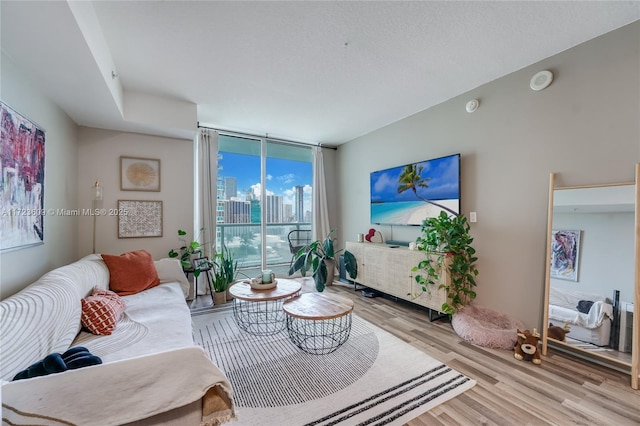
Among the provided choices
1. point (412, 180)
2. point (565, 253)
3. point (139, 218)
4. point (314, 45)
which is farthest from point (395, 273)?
point (139, 218)

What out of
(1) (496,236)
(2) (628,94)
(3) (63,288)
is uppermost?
(2) (628,94)

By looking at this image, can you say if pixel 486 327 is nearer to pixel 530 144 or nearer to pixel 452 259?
pixel 452 259

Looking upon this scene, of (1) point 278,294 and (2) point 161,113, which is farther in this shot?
(2) point 161,113

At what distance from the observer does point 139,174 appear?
3.44 metres

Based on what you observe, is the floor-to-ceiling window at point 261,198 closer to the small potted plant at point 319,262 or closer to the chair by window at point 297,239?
the chair by window at point 297,239

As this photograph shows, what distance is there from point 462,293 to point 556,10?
252 centimetres

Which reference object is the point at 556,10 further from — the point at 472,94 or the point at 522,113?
the point at 472,94

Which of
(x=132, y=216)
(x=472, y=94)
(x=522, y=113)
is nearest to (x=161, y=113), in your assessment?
(x=132, y=216)

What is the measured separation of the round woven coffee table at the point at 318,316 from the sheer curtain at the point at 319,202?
→ 7.79 ft

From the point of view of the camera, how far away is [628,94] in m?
1.93

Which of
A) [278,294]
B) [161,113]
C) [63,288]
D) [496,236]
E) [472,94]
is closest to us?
[63,288]

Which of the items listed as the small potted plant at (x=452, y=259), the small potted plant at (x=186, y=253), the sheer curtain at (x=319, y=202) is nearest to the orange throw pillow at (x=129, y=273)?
the small potted plant at (x=186, y=253)

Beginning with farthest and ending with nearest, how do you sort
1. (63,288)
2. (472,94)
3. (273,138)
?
(273,138)
(472,94)
(63,288)

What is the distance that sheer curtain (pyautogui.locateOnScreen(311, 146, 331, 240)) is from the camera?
16.3 ft
